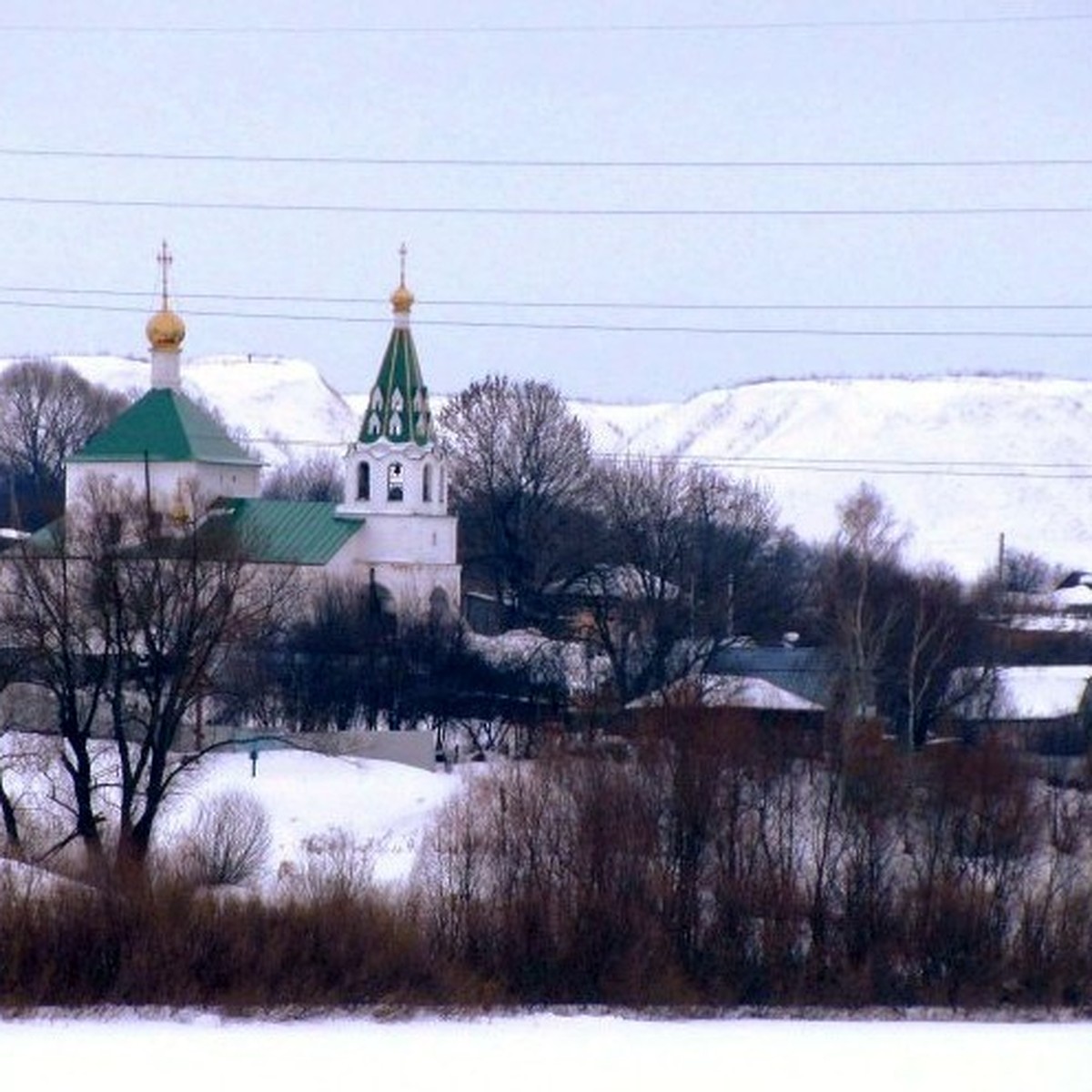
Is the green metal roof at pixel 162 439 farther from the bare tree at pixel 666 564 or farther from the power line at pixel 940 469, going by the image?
the power line at pixel 940 469

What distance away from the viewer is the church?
38.6 m

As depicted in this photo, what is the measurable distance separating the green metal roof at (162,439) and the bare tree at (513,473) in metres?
8.67

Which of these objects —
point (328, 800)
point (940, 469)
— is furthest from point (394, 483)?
point (940, 469)

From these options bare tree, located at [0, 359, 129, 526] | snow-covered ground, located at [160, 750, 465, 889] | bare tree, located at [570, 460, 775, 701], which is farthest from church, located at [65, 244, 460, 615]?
bare tree, located at [0, 359, 129, 526]

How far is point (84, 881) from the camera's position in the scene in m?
17.3

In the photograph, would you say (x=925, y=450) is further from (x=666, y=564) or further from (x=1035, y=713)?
(x=1035, y=713)

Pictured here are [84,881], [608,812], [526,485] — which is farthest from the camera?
[526,485]

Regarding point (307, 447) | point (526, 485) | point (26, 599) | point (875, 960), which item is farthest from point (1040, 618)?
point (307, 447)

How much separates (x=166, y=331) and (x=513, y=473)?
12709 millimetres

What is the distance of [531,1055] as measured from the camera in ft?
48.9

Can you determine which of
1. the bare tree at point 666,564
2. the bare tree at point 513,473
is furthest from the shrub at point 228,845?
the bare tree at point 513,473

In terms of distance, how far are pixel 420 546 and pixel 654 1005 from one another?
75.2ft

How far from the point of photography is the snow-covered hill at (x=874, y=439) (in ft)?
261

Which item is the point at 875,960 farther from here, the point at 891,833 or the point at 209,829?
the point at 209,829
